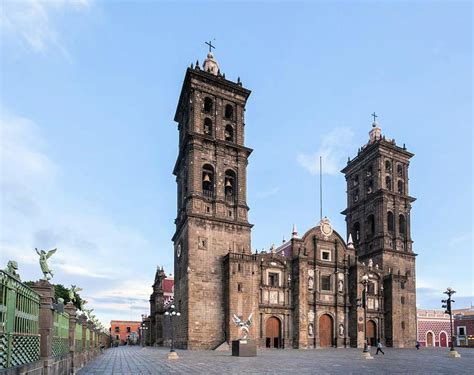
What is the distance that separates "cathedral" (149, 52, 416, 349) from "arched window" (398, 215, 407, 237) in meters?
0.31

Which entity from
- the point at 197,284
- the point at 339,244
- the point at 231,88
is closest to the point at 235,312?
the point at 197,284

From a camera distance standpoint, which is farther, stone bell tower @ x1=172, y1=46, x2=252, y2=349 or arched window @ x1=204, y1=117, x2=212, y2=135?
arched window @ x1=204, y1=117, x2=212, y2=135

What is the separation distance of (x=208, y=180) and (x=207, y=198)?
206cm

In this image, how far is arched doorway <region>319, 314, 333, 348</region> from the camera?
4695 centimetres

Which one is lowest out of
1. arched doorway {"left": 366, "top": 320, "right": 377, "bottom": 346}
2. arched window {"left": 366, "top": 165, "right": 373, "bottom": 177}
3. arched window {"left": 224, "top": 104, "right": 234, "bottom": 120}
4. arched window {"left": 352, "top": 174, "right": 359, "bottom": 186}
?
arched doorway {"left": 366, "top": 320, "right": 377, "bottom": 346}

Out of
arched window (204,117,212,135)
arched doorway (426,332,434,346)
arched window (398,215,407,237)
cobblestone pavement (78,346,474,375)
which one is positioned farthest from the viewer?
arched doorway (426,332,434,346)

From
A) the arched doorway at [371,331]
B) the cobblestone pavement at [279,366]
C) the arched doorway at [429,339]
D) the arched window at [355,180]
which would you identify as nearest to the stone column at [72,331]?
the cobblestone pavement at [279,366]

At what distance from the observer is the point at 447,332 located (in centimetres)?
6469

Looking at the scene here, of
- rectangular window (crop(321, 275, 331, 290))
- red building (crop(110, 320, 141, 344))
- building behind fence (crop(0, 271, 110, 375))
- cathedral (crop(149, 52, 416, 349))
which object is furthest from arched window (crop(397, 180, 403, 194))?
red building (crop(110, 320, 141, 344))

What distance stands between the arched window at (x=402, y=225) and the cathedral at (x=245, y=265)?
311 mm

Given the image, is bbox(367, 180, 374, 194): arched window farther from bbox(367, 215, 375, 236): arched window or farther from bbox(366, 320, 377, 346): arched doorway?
bbox(366, 320, 377, 346): arched doorway

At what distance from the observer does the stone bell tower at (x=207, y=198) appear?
1614 inches

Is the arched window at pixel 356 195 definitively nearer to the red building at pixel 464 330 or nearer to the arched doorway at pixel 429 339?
the arched doorway at pixel 429 339

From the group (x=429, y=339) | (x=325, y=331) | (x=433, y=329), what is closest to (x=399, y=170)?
(x=433, y=329)
